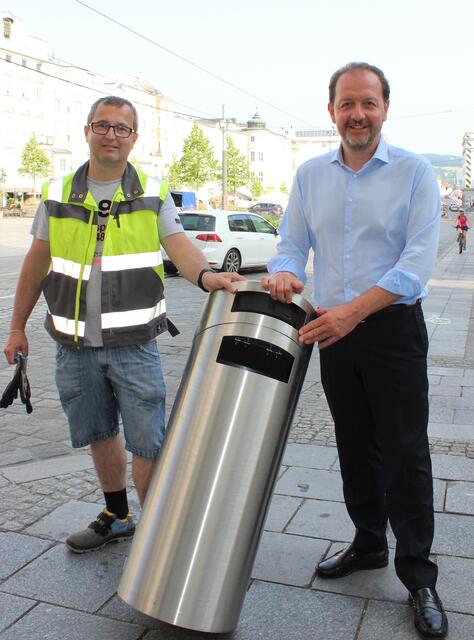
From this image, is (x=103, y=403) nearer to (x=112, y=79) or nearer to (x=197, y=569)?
(x=197, y=569)

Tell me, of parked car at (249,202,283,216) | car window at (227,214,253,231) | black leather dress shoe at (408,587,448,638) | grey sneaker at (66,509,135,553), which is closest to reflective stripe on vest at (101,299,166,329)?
grey sneaker at (66,509,135,553)

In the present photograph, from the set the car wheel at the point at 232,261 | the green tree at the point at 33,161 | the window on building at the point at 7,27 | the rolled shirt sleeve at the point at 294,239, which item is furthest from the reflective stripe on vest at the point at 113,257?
the window on building at the point at 7,27

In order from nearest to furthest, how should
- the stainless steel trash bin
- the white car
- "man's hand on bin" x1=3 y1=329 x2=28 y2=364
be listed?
the stainless steel trash bin
"man's hand on bin" x1=3 y1=329 x2=28 y2=364
the white car

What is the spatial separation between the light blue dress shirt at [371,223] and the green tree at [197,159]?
62.3 m

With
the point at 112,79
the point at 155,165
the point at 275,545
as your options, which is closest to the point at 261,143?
the point at 155,165

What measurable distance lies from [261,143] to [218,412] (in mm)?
131246

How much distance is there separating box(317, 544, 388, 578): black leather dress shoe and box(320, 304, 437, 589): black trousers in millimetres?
300

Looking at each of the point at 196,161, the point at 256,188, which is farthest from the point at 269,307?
the point at 256,188

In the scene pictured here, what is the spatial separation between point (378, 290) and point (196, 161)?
62.9m

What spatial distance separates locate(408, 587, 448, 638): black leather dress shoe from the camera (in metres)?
2.48

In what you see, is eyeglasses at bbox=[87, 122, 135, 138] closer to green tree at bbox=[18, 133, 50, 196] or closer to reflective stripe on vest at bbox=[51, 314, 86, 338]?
reflective stripe on vest at bbox=[51, 314, 86, 338]

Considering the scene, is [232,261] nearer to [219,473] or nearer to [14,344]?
[14,344]

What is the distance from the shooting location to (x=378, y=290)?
2.47 m

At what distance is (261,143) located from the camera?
427ft
